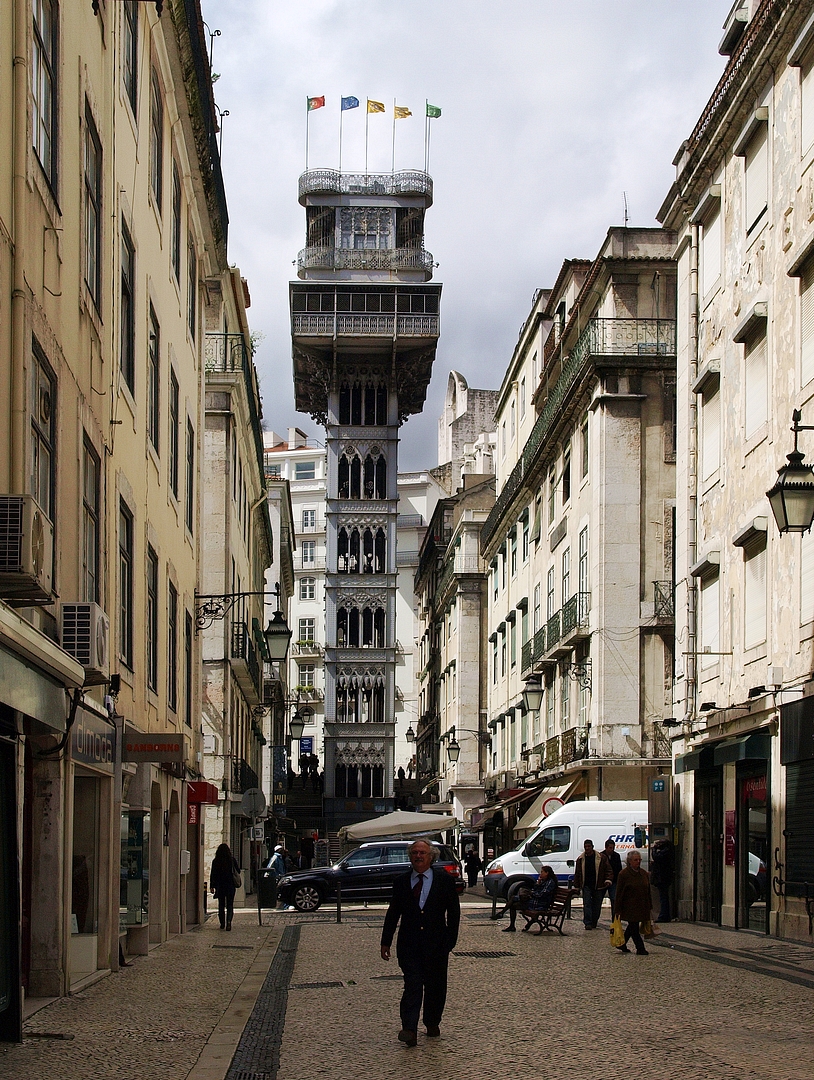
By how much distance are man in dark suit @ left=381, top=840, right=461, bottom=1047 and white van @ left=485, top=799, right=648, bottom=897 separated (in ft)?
73.8

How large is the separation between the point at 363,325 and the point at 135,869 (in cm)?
7240

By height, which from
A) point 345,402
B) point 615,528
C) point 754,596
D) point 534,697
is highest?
point 345,402

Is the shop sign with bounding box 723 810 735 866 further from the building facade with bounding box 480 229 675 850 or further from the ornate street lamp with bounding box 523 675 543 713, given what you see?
the ornate street lamp with bounding box 523 675 543 713

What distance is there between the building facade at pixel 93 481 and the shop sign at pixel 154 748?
0.03m

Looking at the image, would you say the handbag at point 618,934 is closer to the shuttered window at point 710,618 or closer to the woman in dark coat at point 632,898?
the woman in dark coat at point 632,898

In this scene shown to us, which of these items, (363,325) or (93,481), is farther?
(363,325)

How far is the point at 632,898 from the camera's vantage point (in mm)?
19766

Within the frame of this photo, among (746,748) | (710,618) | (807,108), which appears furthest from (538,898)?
(807,108)

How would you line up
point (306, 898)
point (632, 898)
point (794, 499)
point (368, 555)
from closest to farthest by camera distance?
point (794, 499), point (632, 898), point (306, 898), point (368, 555)

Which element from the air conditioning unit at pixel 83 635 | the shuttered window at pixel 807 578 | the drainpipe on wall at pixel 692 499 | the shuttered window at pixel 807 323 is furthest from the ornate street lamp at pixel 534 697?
the air conditioning unit at pixel 83 635

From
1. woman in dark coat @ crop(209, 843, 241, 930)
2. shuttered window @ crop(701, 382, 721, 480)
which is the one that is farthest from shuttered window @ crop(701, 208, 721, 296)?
woman in dark coat @ crop(209, 843, 241, 930)

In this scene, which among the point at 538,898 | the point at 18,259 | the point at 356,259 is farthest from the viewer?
the point at 356,259

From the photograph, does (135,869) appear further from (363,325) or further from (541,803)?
(363,325)

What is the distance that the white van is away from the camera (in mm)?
34031
